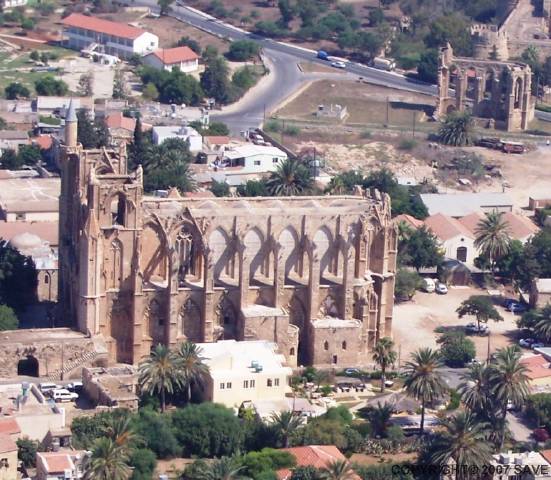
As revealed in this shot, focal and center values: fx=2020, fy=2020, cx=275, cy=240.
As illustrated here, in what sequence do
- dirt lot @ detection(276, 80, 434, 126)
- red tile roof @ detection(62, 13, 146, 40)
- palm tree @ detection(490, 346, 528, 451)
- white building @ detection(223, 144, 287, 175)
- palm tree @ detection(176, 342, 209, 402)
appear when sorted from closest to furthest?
palm tree @ detection(490, 346, 528, 451)
palm tree @ detection(176, 342, 209, 402)
white building @ detection(223, 144, 287, 175)
dirt lot @ detection(276, 80, 434, 126)
red tile roof @ detection(62, 13, 146, 40)

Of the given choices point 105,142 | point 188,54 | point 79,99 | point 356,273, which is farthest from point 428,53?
point 356,273

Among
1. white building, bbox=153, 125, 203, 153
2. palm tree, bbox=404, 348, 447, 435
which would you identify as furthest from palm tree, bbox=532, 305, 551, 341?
white building, bbox=153, 125, 203, 153

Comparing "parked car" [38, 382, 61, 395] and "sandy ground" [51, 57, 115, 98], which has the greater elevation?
"sandy ground" [51, 57, 115, 98]

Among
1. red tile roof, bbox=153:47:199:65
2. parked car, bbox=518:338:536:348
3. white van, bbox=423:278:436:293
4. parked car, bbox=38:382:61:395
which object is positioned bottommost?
parked car, bbox=38:382:61:395

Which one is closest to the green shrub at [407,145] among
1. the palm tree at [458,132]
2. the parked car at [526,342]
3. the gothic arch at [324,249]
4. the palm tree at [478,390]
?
the palm tree at [458,132]

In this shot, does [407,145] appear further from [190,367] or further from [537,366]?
[190,367]

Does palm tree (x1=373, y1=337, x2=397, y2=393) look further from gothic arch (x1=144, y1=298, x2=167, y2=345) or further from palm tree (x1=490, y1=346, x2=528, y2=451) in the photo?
gothic arch (x1=144, y1=298, x2=167, y2=345)
